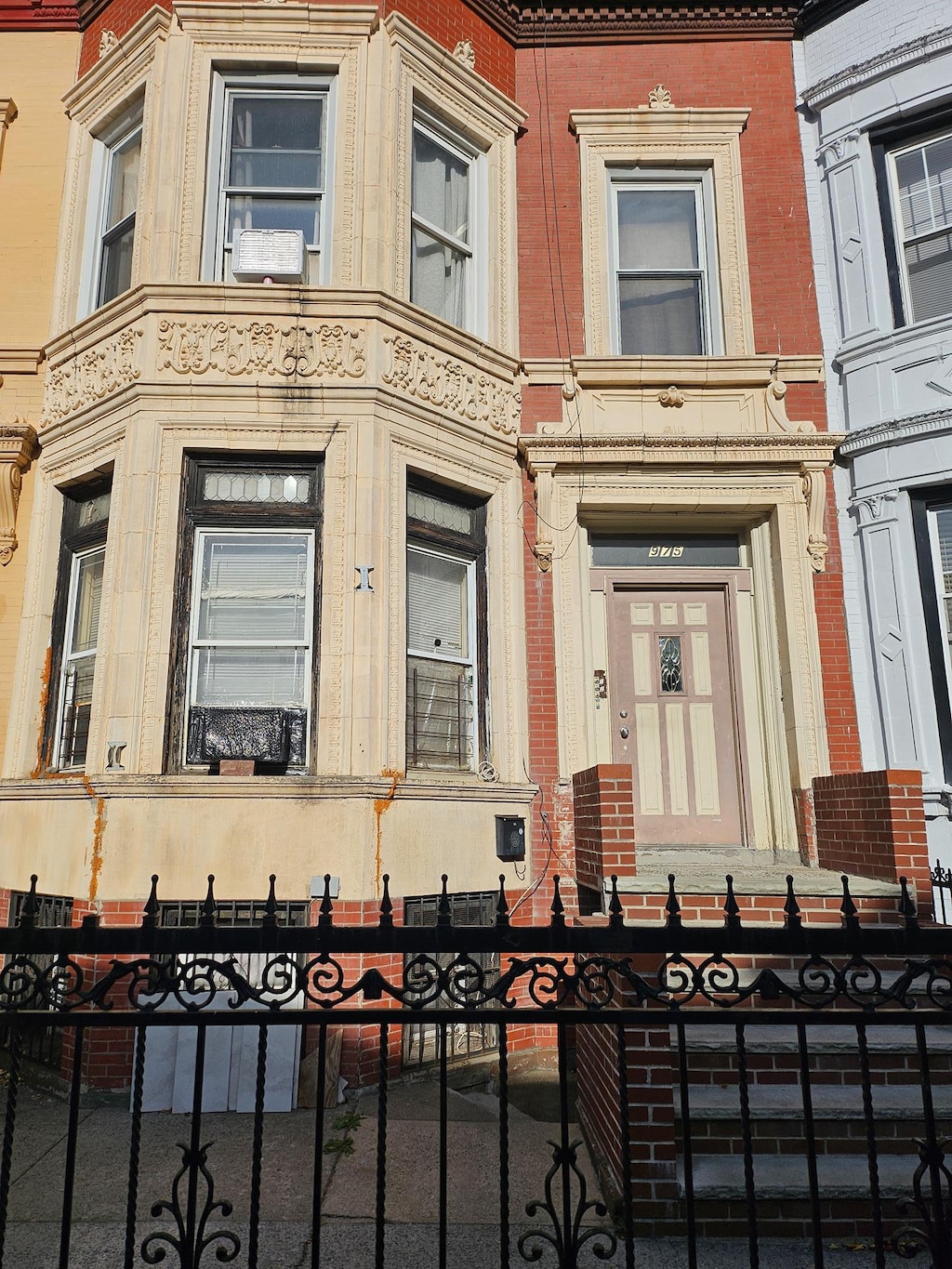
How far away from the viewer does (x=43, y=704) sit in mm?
7617

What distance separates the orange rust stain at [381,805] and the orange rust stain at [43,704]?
10.0 feet

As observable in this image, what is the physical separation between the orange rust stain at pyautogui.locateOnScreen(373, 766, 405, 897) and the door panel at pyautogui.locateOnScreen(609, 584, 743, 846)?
2487 mm

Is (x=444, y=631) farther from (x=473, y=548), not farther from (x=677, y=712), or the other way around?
(x=677, y=712)

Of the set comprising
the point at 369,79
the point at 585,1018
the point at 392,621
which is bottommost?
the point at 585,1018

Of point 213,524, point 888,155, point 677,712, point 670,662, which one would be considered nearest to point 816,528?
point 670,662

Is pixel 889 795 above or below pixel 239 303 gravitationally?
below

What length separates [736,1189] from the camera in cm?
376

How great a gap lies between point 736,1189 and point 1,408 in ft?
27.8

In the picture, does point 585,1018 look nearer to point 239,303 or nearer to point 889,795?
point 889,795

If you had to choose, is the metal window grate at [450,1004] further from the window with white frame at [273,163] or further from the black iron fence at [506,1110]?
the window with white frame at [273,163]

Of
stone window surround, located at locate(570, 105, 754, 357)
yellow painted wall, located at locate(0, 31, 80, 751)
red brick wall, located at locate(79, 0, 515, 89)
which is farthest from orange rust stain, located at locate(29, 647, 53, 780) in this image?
stone window surround, located at locate(570, 105, 754, 357)

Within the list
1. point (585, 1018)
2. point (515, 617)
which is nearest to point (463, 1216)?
point (585, 1018)

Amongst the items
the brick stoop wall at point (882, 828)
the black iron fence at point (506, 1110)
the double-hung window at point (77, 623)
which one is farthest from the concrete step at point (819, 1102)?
the double-hung window at point (77, 623)

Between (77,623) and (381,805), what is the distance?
3447 millimetres
